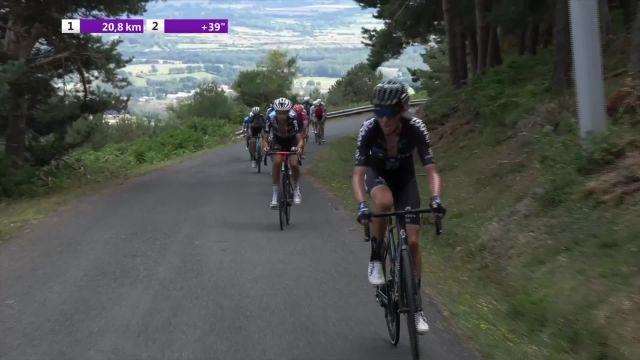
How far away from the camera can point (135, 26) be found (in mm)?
23469

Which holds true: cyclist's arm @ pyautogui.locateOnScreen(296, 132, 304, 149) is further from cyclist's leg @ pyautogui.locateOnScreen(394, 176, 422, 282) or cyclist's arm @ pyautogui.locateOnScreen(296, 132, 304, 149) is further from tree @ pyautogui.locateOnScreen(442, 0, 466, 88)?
tree @ pyautogui.locateOnScreen(442, 0, 466, 88)

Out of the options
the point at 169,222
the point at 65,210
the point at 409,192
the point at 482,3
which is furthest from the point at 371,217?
the point at 482,3

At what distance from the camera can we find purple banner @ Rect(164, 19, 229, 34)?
22.8 m

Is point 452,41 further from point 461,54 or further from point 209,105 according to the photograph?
point 209,105

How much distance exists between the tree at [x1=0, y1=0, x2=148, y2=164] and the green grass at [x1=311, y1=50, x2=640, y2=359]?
10.0 metres

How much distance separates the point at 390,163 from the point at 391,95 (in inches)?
26.0

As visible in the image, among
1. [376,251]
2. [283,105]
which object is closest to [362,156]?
[376,251]

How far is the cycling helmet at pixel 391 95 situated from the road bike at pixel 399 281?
2.72 ft

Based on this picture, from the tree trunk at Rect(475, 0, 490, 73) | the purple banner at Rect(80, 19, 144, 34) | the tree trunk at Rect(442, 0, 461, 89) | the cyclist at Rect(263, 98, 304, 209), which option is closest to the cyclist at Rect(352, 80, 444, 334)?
the cyclist at Rect(263, 98, 304, 209)

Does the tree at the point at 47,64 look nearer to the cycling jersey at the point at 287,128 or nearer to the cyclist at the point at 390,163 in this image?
the cycling jersey at the point at 287,128

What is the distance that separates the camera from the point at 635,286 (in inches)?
256

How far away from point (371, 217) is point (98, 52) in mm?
21160

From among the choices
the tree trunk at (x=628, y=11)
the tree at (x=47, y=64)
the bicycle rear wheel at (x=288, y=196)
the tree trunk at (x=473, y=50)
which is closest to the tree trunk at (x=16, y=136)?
the tree at (x=47, y=64)

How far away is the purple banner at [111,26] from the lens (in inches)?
920
